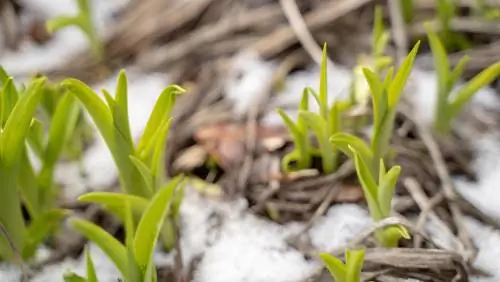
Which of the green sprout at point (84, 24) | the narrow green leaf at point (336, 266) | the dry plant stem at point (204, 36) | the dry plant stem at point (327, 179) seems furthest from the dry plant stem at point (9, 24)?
the narrow green leaf at point (336, 266)

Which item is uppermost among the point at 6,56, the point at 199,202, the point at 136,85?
the point at 6,56

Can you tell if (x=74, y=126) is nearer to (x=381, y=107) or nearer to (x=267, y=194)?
(x=267, y=194)

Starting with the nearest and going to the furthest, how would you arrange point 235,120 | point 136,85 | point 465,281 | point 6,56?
point 465,281 < point 235,120 < point 136,85 < point 6,56

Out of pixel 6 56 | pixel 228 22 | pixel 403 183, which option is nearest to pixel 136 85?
pixel 228 22

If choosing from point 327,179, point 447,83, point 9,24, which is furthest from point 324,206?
point 9,24

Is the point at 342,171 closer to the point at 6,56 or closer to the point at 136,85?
the point at 136,85
